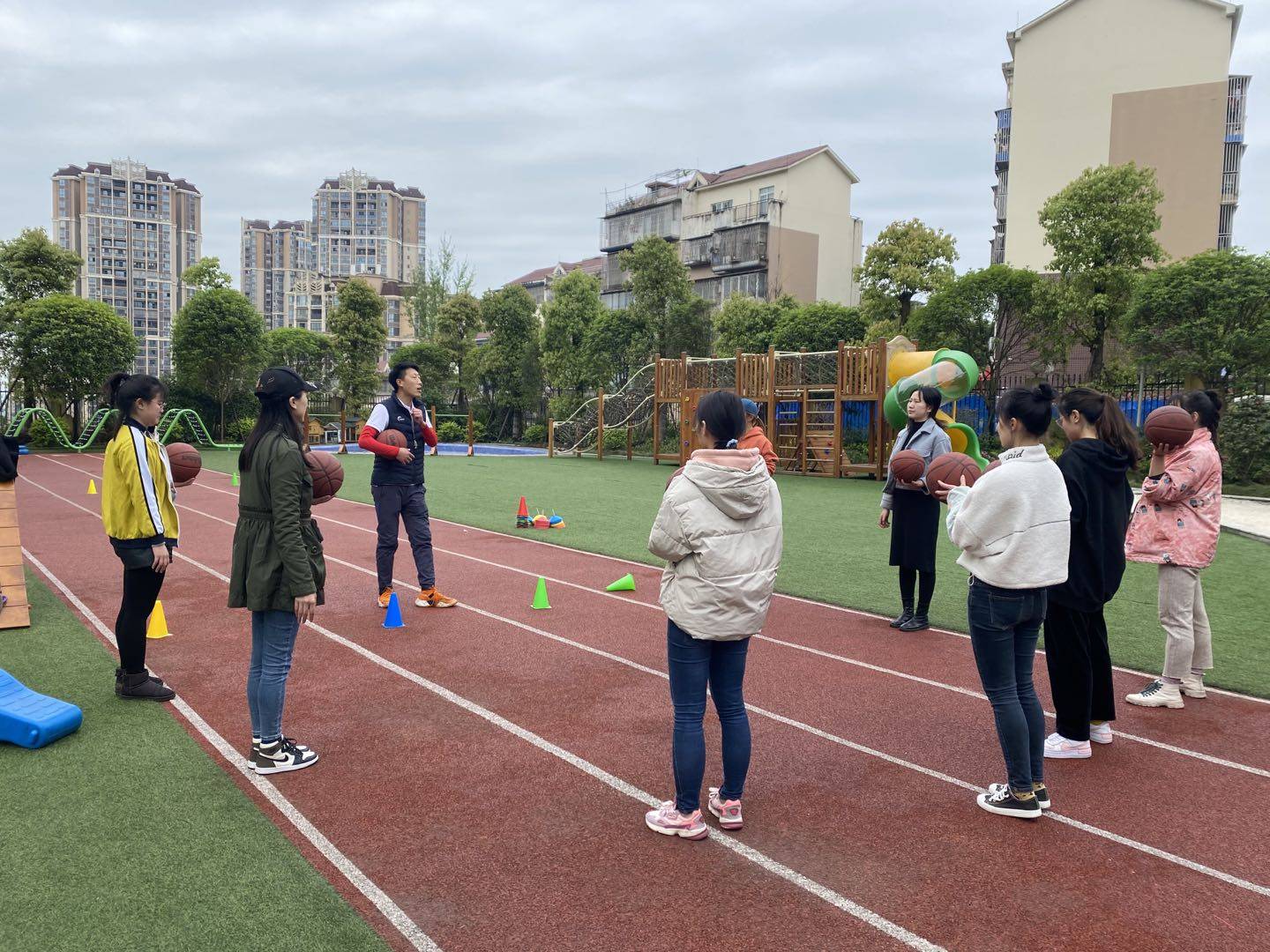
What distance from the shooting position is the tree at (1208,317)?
20.5m

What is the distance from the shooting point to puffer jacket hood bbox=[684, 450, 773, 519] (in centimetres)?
340

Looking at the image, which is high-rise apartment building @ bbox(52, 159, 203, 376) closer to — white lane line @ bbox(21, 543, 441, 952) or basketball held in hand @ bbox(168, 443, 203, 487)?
basketball held in hand @ bbox(168, 443, 203, 487)

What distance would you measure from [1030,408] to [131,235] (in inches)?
5878

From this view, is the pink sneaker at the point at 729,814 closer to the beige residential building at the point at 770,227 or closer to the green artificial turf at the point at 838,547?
the green artificial turf at the point at 838,547

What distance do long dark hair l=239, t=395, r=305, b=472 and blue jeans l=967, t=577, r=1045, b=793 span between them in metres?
3.34

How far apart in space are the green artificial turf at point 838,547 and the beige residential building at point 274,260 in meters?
145

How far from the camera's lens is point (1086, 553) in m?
4.39

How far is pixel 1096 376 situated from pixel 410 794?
27812 mm

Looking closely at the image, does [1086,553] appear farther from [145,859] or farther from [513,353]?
[513,353]

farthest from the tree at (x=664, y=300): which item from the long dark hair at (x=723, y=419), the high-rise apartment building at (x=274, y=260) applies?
the high-rise apartment building at (x=274, y=260)

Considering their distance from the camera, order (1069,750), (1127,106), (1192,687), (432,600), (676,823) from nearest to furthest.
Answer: (676,823)
(1069,750)
(1192,687)
(432,600)
(1127,106)

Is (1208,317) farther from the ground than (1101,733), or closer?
farther from the ground

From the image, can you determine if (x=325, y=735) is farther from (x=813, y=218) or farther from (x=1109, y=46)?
(x=813, y=218)

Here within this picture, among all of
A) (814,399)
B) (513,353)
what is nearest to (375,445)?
(814,399)
